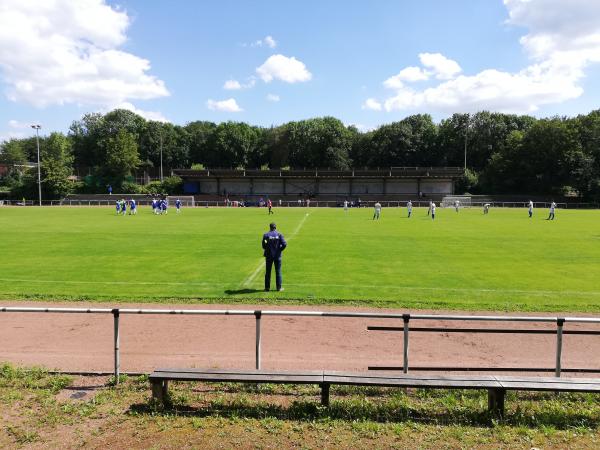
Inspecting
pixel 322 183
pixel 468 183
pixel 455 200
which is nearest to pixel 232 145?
pixel 322 183

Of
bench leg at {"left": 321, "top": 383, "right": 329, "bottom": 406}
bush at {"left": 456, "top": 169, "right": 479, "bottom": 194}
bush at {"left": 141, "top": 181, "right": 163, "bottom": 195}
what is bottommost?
bench leg at {"left": 321, "top": 383, "right": 329, "bottom": 406}

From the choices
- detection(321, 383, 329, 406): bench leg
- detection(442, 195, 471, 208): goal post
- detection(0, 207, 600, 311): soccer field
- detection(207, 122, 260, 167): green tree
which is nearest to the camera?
detection(321, 383, 329, 406): bench leg

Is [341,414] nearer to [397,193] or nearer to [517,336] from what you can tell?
[517,336]

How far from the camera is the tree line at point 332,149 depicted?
79500 mm

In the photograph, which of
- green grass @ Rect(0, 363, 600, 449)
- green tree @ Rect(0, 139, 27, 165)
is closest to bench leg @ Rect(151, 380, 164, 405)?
green grass @ Rect(0, 363, 600, 449)

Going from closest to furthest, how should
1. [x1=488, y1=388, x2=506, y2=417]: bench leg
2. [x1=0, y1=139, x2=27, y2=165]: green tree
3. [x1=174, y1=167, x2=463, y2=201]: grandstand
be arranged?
[x1=488, y1=388, x2=506, y2=417]: bench leg, [x1=174, y1=167, x2=463, y2=201]: grandstand, [x1=0, y1=139, x2=27, y2=165]: green tree

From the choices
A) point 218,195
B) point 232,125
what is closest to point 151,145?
point 232,125

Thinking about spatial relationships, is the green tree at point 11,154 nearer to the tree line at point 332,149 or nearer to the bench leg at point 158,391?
the tree line at point 332,149

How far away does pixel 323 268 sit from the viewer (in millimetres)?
16078

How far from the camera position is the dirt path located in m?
7.71

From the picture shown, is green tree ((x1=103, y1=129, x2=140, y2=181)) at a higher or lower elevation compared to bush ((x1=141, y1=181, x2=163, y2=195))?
higher

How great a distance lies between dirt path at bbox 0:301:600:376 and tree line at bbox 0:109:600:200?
245 feet

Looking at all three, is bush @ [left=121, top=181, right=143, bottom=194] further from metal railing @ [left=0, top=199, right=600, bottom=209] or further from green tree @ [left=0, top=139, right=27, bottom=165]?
green tree @ [left=0, top=139, right=27, bottom=165]

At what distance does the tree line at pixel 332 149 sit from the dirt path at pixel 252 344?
7458cm
